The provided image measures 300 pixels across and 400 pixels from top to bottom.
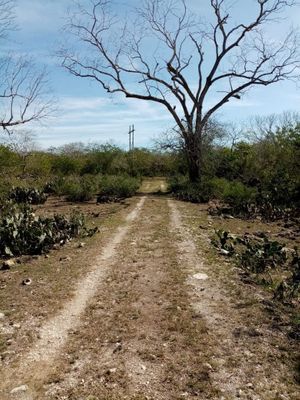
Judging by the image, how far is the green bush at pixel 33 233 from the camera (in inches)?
340

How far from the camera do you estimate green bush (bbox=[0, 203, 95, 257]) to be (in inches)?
340

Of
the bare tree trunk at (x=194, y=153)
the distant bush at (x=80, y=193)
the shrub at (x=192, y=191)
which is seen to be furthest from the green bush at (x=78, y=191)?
the bare tree trunk at (x=194, y=153)

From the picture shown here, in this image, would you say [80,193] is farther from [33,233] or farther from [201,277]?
[201,277]

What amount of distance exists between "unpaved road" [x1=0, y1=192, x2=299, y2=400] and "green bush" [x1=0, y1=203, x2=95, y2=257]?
1.95 metres

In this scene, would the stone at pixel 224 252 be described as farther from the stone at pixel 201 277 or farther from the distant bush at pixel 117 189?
the distant bush at pixel 117 189

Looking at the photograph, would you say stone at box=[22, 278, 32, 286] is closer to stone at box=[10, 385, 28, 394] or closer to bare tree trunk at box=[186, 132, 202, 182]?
stone at box=[10, 385, 28, 394]

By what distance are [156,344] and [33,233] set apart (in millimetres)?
5040

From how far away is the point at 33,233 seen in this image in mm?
8836

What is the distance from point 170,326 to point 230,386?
4.35ft

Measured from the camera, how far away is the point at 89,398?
11.8 feet

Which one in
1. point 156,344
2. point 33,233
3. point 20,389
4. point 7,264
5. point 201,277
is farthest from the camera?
point 33,233

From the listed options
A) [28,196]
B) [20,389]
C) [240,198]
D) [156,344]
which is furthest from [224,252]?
[28,196]

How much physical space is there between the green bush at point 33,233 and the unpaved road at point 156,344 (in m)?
1.95

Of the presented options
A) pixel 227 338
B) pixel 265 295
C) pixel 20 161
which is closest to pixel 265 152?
pixel 20 161
